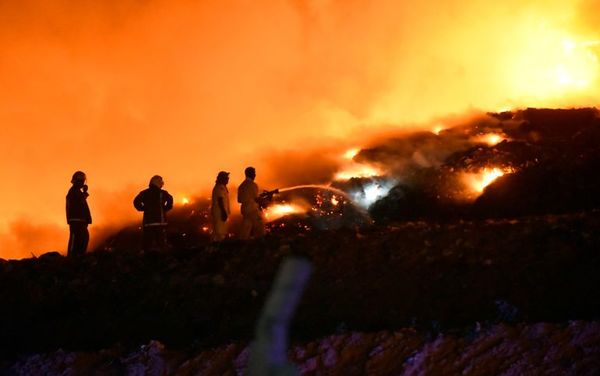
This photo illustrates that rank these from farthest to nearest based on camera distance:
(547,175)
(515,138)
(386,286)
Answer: (515,138), (547,175), (386,286)

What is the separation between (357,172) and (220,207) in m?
10.7

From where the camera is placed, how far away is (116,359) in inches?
260

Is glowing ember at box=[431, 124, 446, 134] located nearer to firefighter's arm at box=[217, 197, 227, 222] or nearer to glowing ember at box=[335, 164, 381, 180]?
glowing ember at box=[335, 164, 381, 180]

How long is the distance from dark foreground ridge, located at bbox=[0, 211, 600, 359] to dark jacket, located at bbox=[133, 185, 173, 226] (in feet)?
5.88

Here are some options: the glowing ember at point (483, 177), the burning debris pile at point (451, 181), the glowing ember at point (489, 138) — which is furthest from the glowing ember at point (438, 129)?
the glowing ember at point (483, 177)

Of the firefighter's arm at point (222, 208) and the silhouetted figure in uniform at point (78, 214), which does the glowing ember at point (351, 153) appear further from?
the silhouetted figure in uniform at point (78, 214)

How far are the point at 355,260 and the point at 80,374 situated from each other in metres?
3.56

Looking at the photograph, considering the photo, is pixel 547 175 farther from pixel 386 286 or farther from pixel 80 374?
pixel 80 374

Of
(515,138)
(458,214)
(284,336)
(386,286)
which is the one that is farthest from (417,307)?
(515,138)

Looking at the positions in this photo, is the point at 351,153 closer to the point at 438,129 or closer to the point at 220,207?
the point at 438,129

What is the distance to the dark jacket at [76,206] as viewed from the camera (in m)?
10.7

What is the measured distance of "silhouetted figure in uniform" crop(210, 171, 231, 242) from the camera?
11.1 m

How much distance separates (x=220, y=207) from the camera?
11102 millimetres

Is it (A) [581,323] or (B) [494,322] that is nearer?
(A) [581,323]
